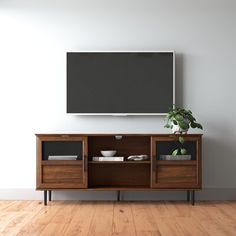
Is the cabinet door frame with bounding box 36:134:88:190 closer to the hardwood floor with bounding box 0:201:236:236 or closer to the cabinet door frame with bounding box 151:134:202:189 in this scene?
the hardwood floor with bounding box 0:201:236:236

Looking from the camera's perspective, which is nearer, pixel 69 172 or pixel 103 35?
pixel 69 172

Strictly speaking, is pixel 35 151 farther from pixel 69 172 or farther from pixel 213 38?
pixel 213 38

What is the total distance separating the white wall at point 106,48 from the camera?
4375 mm

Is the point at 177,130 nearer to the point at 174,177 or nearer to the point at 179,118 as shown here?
the point at 179,118

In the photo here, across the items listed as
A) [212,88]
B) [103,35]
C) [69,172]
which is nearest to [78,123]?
[69,172]

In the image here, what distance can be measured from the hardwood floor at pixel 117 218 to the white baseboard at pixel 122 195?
131 millimetres

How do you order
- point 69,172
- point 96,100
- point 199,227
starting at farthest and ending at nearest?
point 96,100 < point 69,172 < point 199,227

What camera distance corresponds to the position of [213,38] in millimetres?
4422

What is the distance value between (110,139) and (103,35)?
3.40 ft

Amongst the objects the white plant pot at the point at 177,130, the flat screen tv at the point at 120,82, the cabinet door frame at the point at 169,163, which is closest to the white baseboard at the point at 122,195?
the cabinet door frame at the point at 169,163

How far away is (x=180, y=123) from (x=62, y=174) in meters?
1.17

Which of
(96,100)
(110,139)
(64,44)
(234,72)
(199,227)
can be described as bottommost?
(199,227)

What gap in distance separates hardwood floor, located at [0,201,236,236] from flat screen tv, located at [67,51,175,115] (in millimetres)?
927

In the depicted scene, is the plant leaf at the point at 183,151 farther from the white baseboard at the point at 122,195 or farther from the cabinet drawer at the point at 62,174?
the cabinet drawer at the point at 62,174
